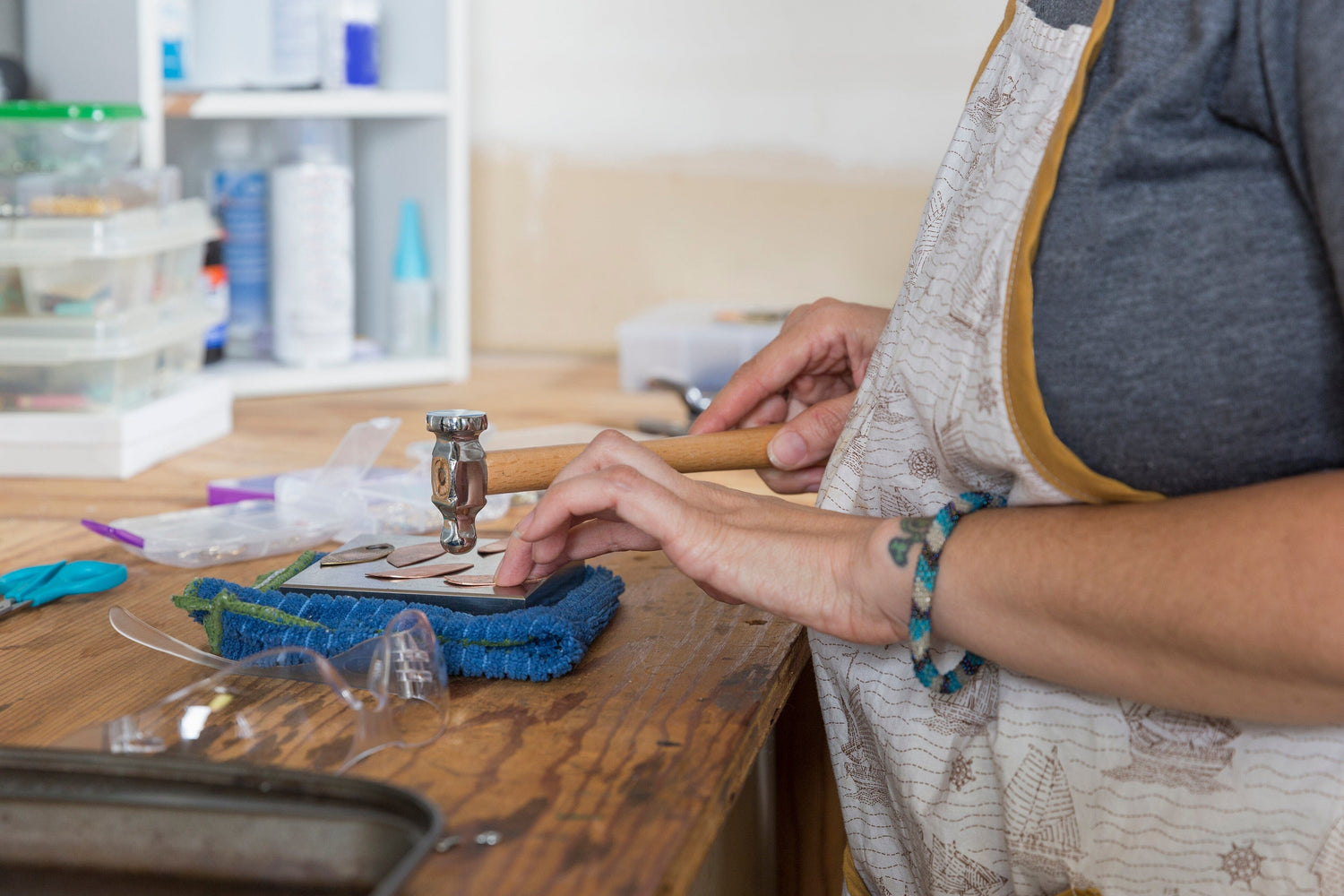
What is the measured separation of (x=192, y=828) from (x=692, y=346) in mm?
1086

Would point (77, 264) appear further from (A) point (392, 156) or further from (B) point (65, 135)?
(A) point (392, 156)

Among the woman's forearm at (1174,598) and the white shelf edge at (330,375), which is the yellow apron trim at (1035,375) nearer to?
the woman's forearm at (1174,598)

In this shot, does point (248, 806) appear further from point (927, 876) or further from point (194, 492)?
point (194, 492)

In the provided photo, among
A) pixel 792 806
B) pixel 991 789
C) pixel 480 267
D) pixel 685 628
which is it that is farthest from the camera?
pixel 480 267

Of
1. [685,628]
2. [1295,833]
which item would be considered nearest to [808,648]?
[685,628]

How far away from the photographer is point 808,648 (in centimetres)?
74

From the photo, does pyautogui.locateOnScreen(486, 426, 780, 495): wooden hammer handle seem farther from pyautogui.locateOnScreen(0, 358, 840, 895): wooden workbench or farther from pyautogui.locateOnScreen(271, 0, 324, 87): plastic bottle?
pyautogui.locateOnScreen(271, 0, 324, 87): plastic bottle

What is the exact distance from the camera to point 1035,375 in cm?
54

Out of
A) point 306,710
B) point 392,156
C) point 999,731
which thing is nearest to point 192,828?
point 306,710

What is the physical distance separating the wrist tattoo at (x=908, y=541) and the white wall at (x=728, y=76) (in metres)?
1.16

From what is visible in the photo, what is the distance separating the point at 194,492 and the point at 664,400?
0.60 metres

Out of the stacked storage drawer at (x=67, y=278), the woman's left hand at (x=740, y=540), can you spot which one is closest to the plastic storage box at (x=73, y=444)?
the stacked storage drawer at (x=67, y=278)

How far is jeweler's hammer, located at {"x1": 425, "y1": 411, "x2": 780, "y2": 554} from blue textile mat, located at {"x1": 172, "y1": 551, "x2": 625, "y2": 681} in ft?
0.19

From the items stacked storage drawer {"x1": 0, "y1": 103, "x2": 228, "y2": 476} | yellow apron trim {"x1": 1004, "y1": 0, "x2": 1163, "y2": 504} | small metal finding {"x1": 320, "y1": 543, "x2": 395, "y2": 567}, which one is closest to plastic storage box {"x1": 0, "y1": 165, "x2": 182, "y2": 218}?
stacked storage drawer {"x1": 0, "y1": 103, "x2": 228, "y2": 476}
